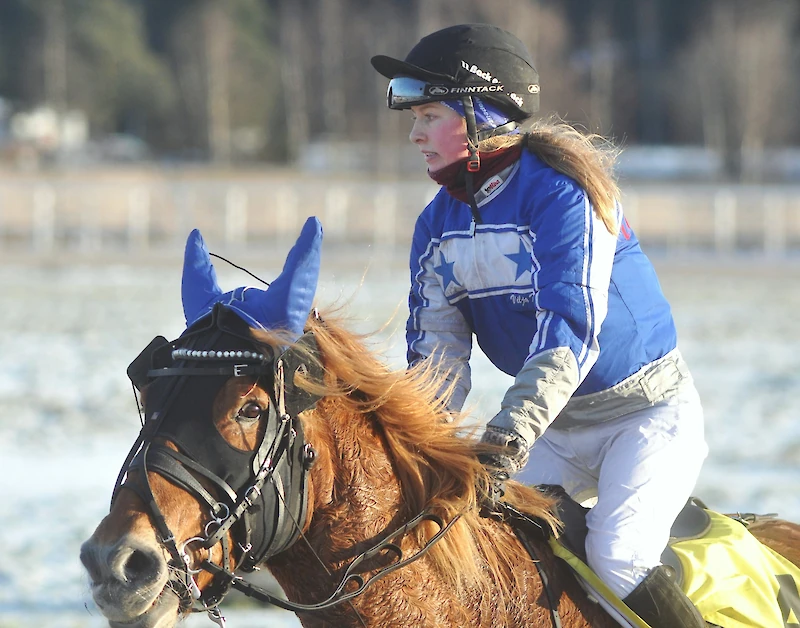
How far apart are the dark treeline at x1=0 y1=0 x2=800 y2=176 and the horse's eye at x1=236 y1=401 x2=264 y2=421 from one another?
45889 mm

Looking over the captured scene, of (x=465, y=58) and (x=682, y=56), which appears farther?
(x=682, y=56)

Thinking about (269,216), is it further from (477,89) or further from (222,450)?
(222,450)

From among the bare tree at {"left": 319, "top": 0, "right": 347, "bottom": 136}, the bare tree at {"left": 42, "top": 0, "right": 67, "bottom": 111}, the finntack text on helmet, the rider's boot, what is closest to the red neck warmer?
the finntack text on helmet

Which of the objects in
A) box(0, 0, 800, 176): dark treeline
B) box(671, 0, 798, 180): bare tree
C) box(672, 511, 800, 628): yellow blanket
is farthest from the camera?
box(0, 0, 800, 176): dark treeline

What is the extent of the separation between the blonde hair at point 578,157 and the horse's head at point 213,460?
0.86 m

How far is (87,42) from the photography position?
55781 millimetres

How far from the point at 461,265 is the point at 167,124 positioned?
2107 inches

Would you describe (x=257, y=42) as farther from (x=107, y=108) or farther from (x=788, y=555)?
(x=788, y=555)

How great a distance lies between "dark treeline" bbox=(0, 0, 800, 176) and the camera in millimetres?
49281

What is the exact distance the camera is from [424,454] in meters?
2.79

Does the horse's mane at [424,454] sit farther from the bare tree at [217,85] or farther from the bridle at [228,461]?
the bare tree at [217,85]

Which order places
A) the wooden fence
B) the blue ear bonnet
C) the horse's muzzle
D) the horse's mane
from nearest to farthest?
1. the horse's muzzle
2. the blue ear bonnet
3. the horse's mane
4. the wooden fence

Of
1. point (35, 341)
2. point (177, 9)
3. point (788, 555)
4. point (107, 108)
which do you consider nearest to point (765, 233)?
point (35, 341)

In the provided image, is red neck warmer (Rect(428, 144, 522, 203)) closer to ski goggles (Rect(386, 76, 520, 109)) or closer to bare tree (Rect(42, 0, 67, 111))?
ski goggles (Rect(386, 76, 520, 109))
